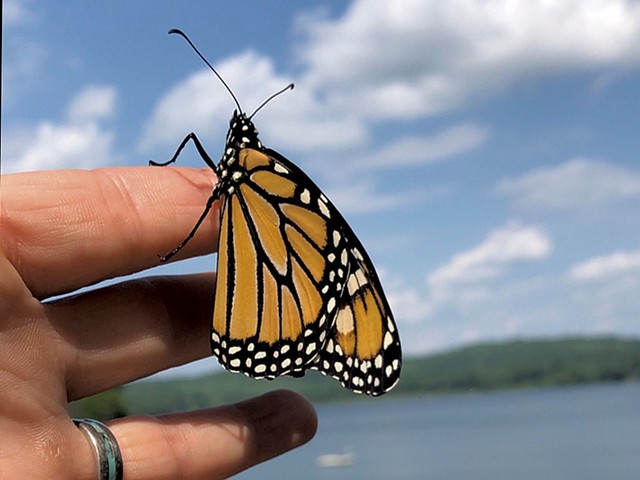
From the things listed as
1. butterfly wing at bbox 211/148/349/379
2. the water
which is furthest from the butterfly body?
the water

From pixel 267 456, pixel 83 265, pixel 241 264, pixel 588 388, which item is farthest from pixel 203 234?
pixel 588 388

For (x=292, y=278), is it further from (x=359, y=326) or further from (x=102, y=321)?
(x=102, y=321)

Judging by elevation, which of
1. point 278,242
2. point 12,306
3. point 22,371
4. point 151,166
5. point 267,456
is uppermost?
point 151,166

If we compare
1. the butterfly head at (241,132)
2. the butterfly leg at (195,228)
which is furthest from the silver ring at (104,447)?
the butterfly head at (241,132)

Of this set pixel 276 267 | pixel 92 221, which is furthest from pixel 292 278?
pixel 92 221

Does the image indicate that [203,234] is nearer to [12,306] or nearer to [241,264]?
[241,264]
